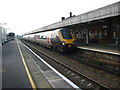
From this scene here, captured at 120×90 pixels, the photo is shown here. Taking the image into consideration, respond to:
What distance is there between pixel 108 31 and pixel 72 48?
10329 millimetres

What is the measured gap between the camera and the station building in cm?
1260

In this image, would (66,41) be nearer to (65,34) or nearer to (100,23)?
(65,34)

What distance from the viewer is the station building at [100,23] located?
12.6 metres

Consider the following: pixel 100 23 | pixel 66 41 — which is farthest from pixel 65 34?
pixel 100 23

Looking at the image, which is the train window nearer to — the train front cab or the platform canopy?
the train front cab

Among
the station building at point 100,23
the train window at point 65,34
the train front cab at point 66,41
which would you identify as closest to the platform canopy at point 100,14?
the station building at point 100,23

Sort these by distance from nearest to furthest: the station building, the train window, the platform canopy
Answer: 1. the platform canopy
2. the station building
3. the train window

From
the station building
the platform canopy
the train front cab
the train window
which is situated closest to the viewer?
the platform canopy

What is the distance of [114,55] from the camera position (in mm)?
10672

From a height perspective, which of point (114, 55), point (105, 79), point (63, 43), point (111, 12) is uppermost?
point (111, 12)

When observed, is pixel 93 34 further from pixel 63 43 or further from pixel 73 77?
pixel 73 77

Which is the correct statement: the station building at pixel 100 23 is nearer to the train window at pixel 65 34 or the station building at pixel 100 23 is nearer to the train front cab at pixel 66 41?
the train window at pixel 65 34

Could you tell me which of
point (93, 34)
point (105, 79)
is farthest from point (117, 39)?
point (105, 79)

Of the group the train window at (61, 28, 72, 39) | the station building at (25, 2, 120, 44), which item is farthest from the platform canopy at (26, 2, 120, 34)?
the train window at (61, 28, 72, 39)
